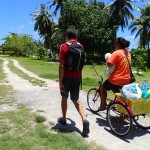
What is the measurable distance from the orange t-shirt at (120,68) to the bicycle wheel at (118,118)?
22.0 inches

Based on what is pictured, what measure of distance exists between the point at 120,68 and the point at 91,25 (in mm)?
32894

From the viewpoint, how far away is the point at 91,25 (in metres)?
38.9

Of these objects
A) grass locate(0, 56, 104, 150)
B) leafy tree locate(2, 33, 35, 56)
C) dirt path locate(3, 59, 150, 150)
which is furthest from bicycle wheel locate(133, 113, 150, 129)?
leafy tree locate(2, 33, 35, 56)

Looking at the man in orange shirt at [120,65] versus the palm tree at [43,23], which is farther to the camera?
the palm tree at [43,23]

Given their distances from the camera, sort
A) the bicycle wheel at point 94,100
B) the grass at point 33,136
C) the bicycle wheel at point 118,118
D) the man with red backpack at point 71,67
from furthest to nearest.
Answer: the bicycle wheel at point 94,100 → the bicycle wheel at point 118,118 → the man with red backpack at point 71,67 → the grass at point 33,136

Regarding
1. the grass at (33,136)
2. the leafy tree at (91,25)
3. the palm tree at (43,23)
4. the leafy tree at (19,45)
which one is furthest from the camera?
the leafy tree at (19,45)

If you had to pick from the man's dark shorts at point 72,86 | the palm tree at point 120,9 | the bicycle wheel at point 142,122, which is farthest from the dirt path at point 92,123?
the palm tree at point 120,9

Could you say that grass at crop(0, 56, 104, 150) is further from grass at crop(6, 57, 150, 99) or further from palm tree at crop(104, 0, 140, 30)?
palm tree at crop(104, 0, 140, 30)

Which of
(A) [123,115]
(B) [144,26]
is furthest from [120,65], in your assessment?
(B) [144,26]

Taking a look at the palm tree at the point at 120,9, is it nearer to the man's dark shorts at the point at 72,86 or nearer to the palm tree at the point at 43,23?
the palm tree at the point at 43,23

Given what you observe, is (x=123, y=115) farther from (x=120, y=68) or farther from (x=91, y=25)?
(x=91, y=25)

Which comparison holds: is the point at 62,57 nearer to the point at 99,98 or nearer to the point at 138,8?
the point at 99,98

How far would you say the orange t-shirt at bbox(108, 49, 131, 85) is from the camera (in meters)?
6.49

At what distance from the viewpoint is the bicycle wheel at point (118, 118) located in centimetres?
614
